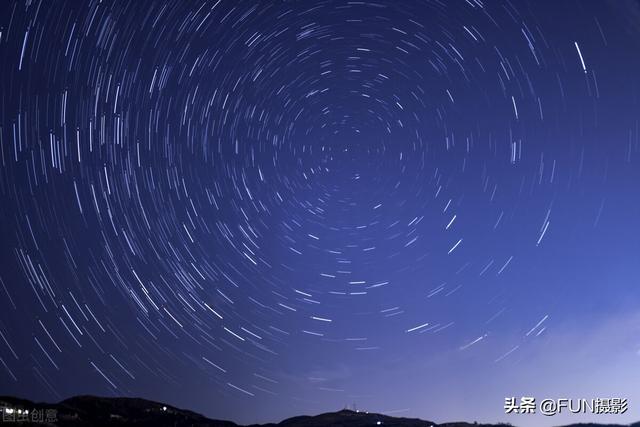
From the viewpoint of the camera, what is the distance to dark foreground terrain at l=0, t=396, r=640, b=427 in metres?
85.8

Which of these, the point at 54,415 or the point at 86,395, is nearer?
the point at 54,415

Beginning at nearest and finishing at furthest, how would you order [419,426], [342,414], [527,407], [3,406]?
[527,407] → [3,406] → [419,426] → [342,414]

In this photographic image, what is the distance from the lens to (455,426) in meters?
111

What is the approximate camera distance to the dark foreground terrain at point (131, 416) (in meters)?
85.8

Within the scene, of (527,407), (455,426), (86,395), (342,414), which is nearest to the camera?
(527,407)

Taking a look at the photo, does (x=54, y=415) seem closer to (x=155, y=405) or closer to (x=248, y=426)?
(x=155, y=405)

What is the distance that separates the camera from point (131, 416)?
114m

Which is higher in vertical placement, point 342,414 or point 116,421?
point 342,414

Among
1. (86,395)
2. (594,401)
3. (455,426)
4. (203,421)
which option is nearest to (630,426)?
(455,426)

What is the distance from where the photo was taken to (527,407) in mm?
31375

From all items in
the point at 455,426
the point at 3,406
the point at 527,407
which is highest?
A: the point at 455,426

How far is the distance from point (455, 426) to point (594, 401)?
8664 centimetres

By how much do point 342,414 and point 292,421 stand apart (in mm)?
17175

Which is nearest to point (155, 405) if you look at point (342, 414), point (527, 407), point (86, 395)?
point (86, 395)
